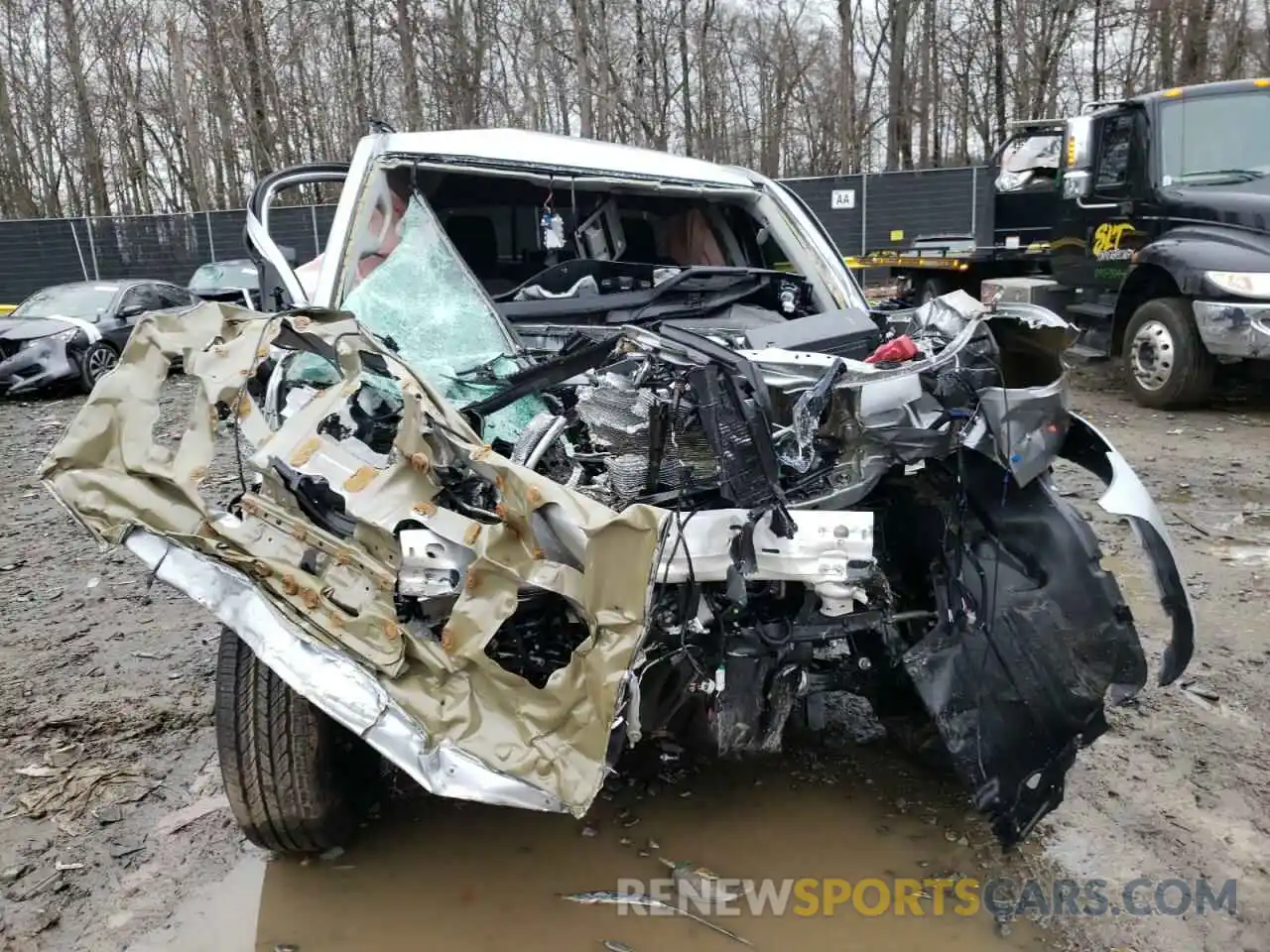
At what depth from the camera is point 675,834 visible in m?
2.74

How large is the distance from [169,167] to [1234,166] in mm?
26785

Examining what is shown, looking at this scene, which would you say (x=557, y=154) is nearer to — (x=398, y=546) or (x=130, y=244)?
(x=398, y=546)

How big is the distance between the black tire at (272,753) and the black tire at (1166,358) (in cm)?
718

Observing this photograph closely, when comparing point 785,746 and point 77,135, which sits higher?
point 77,135

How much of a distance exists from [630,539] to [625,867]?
3.65 ft

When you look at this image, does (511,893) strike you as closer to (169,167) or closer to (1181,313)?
(1181,313)

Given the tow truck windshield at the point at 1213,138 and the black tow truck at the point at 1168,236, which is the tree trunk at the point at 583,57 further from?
the tow truck windshield at the point at 1213,138

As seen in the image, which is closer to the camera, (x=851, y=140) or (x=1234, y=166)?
(x=1234, y=166)

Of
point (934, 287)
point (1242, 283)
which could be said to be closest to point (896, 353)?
point (1242, 283)

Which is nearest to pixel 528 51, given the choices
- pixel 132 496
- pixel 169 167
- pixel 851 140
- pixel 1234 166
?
pixel 851 140

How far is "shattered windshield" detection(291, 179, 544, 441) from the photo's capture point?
2832 mm

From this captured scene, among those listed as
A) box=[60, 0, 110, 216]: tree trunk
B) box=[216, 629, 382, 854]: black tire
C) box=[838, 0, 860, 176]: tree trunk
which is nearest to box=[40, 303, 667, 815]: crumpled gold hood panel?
box=[216, 629, 382, 854]: black tire

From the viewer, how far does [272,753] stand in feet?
8.11

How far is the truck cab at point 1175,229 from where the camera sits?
6.92 m
